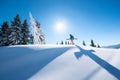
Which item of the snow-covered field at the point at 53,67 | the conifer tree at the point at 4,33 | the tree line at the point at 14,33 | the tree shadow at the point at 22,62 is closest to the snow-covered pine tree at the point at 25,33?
the tree line at the point at 14,33

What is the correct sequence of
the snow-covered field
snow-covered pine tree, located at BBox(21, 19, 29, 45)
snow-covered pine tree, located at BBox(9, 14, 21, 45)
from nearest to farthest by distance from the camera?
1. the snow-covered field
2. snow-covered pine tree, located at BBox(9, 14, 21, 45)
3. snow-covered pine tree, located at BBox(21, 19, 29, 45)

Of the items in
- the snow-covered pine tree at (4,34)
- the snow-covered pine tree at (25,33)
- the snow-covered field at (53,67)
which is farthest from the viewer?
the snow-covered pine tree at (25,33)

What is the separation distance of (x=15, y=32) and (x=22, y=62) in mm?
25194

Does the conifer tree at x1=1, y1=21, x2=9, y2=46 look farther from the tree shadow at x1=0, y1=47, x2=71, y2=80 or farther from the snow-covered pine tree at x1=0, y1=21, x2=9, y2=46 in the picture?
the tree shadow at x1=0, y1=47, x2=71, y2=80

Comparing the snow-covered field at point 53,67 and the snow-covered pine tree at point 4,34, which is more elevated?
the snow-covered pine tree at point 4,34

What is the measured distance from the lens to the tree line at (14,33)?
27.7 m

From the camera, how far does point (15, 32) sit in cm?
2867

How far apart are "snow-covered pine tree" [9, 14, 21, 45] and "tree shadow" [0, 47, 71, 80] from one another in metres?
22.6

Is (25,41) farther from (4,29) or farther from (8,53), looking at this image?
(8,53)

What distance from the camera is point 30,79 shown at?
3961 millimetres

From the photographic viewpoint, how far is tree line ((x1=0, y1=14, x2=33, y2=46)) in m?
27.7

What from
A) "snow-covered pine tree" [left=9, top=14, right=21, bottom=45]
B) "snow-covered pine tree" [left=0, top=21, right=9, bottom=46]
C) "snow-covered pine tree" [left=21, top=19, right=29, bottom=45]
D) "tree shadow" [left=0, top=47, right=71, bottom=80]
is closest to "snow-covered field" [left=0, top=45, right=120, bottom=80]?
"tree shadow" [left=0, top=47, right=71, bottom=80]

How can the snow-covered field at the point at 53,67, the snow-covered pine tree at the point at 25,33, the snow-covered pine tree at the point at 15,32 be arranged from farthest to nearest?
the snow-covered pine tree at the point at 25,33, the snow-covered pine tree at the point at 15,32, the snow-covered field at the point at 53,67

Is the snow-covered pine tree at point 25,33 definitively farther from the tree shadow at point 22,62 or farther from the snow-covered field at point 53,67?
the snow-covered field at point 53,67
